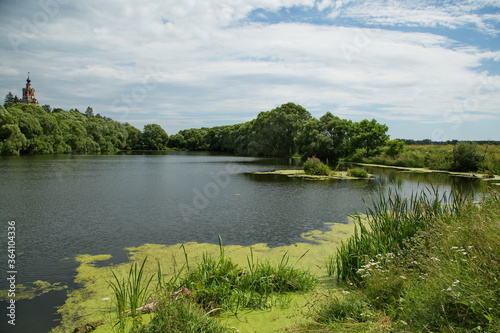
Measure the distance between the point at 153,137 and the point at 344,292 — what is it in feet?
414

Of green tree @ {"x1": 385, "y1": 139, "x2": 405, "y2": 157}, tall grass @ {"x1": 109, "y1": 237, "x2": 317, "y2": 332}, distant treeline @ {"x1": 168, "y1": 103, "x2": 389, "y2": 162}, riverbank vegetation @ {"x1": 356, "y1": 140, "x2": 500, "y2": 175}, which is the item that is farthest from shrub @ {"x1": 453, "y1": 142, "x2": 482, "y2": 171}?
tall grass @ {"x1": 109, "y1": 237, "x2": 317, "y2": 332}

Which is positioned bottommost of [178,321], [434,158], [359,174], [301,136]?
[178,321]

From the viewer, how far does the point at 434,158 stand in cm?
4159

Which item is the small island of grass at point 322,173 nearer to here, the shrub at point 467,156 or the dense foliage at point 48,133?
A: the shrub at point 467,156

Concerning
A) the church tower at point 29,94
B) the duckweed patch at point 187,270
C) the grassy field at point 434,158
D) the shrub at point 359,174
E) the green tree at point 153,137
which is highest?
the church tower at point 29,94

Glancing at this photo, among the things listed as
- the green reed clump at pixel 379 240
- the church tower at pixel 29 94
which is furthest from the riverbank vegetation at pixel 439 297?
the church tower at pixel 29 94

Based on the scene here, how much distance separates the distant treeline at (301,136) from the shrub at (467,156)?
57.5 ft

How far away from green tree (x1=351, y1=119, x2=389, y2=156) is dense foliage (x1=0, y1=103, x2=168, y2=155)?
56.4m

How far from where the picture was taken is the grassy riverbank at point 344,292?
3.96 m

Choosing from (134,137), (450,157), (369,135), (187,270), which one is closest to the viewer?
(187,270)

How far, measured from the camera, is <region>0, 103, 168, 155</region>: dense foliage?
56500 mm

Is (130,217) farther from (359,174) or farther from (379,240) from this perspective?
(359,174)

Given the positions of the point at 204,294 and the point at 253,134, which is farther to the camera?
the point at 253,134

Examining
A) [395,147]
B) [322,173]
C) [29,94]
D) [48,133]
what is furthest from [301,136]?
[29,94]
